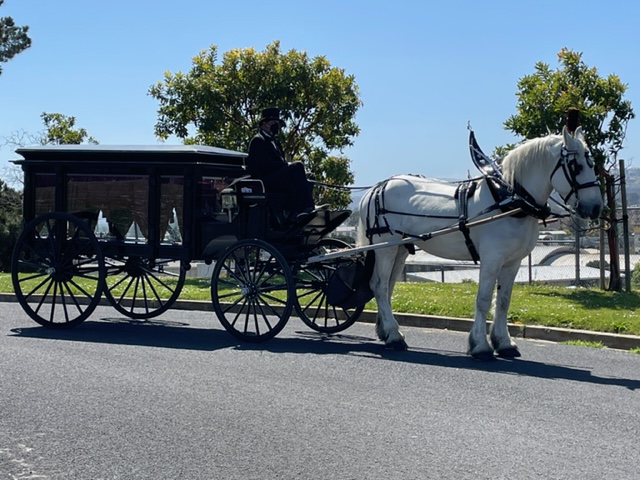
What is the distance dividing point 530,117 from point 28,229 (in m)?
9.83

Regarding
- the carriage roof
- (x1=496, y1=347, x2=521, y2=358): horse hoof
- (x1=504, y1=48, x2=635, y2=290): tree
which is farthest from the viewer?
(x1=504, y1=48, x2=635, y2=290): tree

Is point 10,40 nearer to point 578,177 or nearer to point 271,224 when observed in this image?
point 271,224

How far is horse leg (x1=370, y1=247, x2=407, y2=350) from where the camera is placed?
35.4ft

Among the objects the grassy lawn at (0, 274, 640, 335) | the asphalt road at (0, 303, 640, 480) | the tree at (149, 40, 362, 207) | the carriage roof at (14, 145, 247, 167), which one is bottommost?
the asphalt road at (0, 303, 640, 480)

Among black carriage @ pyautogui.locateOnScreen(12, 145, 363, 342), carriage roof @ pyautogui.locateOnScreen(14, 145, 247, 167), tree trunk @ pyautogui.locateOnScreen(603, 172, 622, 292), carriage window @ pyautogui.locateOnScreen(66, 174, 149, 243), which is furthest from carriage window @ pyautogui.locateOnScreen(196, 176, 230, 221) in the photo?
tree trunk @ pyautogui.locateOnScreen(603, 172, 622, 292)

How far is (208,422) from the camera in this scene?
7219 mm

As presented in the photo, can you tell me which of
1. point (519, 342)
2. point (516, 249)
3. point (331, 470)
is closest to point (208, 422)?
point (331, 470)

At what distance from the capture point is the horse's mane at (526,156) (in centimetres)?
970

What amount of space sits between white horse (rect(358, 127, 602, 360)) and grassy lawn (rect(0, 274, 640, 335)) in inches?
89.5

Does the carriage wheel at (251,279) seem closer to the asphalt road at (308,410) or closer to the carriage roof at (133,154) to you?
the asphalt road at (308,410)

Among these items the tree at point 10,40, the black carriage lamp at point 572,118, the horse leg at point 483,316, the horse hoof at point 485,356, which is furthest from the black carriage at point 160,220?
the tree at point 10,40

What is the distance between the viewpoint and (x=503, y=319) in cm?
1027

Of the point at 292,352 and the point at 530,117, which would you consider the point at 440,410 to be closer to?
the point at 292,352

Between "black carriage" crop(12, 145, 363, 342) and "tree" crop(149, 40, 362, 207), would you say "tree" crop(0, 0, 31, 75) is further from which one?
"black carriage" crop(12, 145, 363, 342)
